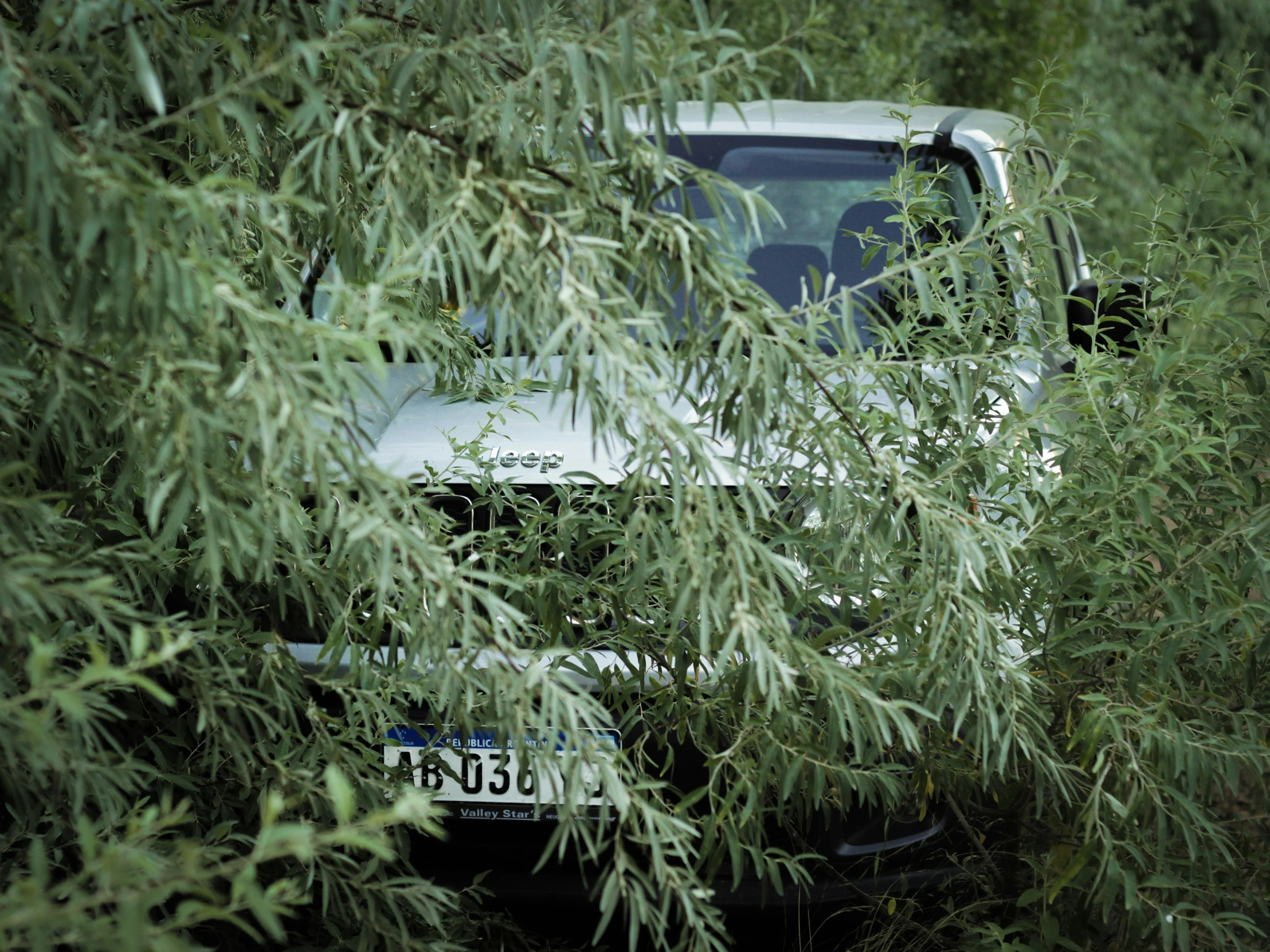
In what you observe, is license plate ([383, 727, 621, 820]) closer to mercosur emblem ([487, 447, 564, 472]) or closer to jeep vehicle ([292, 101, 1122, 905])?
jeep vehicle ([292, 101, 1122, 905])

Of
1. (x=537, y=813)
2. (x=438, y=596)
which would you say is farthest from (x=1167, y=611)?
(x=438, y=596)

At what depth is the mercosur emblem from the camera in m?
2.58

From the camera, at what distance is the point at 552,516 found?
2.28 metres

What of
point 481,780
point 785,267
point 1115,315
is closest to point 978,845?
point 481,780

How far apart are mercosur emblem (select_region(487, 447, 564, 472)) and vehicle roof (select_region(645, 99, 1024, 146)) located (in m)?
1.45

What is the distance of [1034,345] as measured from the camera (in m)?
2.35

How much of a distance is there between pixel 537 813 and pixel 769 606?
43 centimetres

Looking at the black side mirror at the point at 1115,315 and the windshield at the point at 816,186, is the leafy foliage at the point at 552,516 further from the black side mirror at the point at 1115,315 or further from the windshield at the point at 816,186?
the windshield at the point at 816,186

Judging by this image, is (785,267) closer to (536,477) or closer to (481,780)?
(536,477)

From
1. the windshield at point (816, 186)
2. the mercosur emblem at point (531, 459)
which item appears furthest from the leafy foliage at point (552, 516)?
the windshield at point (816, 186)

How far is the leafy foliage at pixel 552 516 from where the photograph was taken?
1.37 m

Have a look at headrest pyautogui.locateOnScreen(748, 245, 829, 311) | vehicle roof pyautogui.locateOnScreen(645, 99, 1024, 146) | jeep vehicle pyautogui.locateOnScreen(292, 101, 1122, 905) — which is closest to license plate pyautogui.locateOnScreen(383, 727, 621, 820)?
jeep vehicle pyautogui.locateOnScreen(292, 101, 1122, 905)

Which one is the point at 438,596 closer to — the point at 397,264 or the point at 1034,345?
the point at 397,264

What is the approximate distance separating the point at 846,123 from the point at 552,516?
7.23 ft
